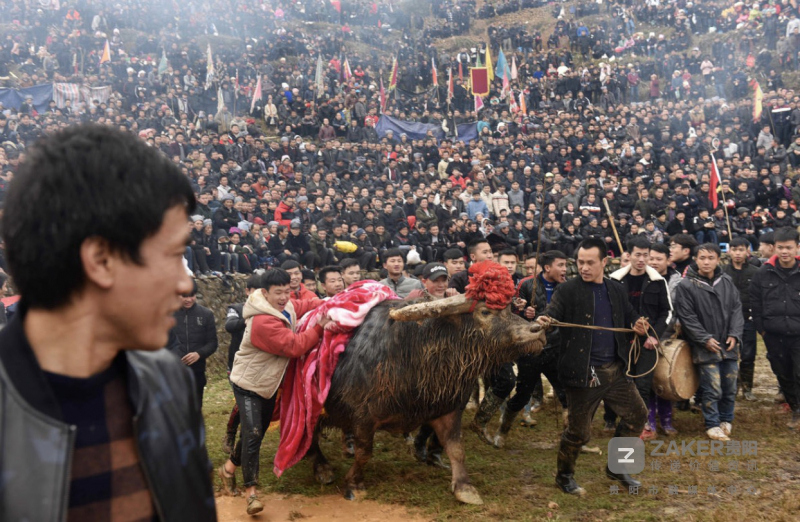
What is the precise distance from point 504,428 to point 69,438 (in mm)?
6693

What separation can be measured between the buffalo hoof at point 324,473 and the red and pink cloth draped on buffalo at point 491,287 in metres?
2.49

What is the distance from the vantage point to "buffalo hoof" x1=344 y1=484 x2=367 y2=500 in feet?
19.8

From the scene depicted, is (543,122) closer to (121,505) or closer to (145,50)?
(145,50)

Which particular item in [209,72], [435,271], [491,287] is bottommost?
[435,271]

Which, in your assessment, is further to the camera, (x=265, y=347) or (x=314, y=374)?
(x=314, y=374)

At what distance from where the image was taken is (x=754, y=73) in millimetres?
29750

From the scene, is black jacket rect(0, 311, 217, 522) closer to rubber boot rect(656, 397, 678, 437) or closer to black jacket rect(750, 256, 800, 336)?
rubber boot rect(656, 397, 678, 437)

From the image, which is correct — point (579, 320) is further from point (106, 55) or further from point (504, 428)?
point (106, 55)

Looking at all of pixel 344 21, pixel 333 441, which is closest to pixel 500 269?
pixel 333 441

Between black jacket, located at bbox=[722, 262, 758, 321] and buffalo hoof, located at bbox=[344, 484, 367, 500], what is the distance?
5922mm

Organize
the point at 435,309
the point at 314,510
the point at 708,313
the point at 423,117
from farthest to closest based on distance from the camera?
the point at 423,117
the point at 708,313
the point at 314,510
the point at 435,309

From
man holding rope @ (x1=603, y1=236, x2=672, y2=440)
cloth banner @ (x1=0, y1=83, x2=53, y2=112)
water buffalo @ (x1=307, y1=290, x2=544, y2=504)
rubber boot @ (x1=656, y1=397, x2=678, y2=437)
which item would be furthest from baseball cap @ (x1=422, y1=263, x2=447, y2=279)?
cloth banner @ (x1=0, y1=83, x2=53, y2=112)

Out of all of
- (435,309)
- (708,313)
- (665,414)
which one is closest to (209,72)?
(708,313)

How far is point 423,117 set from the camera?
→ 27.0m
